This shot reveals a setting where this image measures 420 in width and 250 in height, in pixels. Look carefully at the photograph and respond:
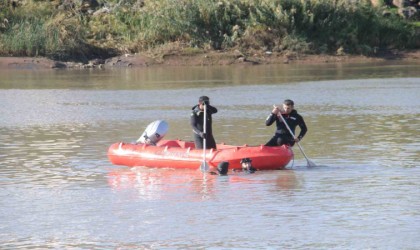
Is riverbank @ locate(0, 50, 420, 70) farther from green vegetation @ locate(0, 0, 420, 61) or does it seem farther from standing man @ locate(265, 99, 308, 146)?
standing man @ locate(265, 99, 308, 146)

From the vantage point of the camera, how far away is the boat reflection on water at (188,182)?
1619 cm

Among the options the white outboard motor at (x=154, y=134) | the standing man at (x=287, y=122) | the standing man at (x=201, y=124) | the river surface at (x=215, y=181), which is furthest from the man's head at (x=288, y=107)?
the white outboard motor at (x=154, y=134)

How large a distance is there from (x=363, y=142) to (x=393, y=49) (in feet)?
93.3

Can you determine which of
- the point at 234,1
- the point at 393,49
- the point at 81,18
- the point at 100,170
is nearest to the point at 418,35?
the point at 393,49

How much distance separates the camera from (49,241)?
13.1 meters

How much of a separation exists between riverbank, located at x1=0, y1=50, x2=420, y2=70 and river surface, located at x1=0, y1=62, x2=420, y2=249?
12693mm

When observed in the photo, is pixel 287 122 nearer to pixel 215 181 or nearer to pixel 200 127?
pixel 200 127

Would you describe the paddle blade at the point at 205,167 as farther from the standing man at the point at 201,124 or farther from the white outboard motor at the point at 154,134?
the white outboard motor at the point at 154,134

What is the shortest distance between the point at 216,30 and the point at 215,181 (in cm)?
3164

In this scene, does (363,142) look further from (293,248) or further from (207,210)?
(293,248)

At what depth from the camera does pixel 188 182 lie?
56.4 feet

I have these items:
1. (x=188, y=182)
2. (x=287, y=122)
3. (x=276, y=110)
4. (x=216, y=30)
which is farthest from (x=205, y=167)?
(x=216, y=30)

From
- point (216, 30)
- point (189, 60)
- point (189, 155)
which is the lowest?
point (189, 60)

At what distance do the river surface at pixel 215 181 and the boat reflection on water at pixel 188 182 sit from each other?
0.08ft
